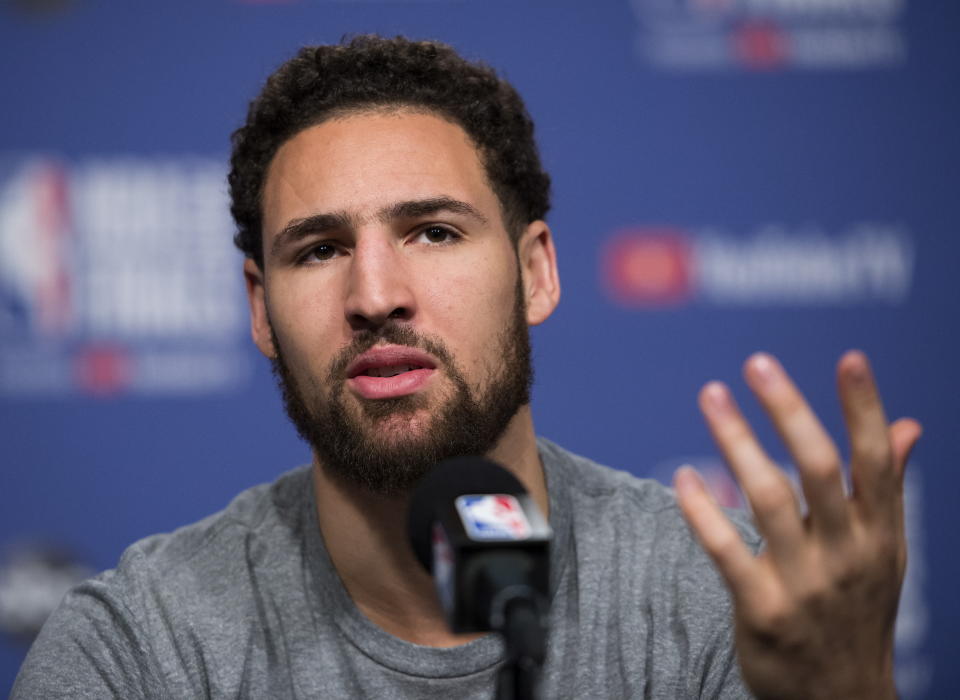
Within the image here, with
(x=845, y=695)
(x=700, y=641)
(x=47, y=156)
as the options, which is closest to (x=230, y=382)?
(x=47, y=156)

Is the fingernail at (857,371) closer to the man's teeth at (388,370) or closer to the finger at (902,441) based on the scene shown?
the finger at (902,441)

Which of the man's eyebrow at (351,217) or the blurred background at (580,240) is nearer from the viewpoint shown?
the man's eyebrow at (351,217)

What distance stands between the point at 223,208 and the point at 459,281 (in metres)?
1.22

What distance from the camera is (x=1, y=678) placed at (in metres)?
2.40

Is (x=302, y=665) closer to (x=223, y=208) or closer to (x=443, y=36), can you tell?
(x=223, y=208)

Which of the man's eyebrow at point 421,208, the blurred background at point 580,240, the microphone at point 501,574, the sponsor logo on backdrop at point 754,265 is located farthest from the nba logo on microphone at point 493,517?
the sponsor logo on backdrop at point 754,265

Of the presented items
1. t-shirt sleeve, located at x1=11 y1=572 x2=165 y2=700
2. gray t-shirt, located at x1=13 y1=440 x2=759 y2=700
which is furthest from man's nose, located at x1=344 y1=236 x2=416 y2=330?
t-shirt sleeve, located at x1=11 y1=572 x2=165 y2=700

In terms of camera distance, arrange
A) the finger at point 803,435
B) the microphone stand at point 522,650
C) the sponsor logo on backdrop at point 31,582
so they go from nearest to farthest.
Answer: the microphone stand at point 522,650
the finger at point 803,435
the sponsor logo on backdrop at point 31,582

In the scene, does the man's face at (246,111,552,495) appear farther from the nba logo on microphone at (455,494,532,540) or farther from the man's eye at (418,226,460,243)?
the nba logo on microphone at (455,494,532,540)

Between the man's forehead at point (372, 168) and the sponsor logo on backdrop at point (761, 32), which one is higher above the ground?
the sponsor logo on backdrop at point (761, 32)

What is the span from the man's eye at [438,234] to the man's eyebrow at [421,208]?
0.03 meters

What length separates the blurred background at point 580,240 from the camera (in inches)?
95.9

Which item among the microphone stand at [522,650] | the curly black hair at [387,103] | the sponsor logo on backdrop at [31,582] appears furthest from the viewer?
the sponsor logo on backdrop at [31,582]

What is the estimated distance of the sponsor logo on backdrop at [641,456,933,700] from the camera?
2.57 metres
